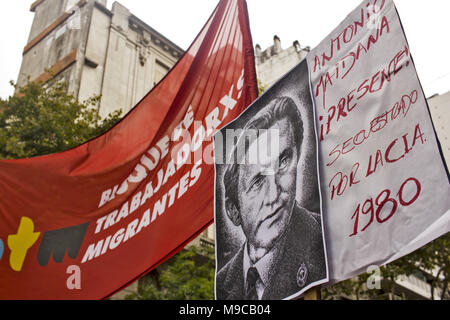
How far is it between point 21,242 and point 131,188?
1654 millimetres

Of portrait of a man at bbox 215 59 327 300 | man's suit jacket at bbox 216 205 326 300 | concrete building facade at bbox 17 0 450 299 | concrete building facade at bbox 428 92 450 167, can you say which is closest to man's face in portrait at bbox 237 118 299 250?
portrait of a man at bbox 215 59 327 300

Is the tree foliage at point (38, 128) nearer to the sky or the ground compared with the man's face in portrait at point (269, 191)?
nearer to the sky

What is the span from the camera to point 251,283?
3.38 m

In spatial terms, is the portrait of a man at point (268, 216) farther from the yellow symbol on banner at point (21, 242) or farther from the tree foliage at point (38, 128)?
the tree foliage at point (38, 128)

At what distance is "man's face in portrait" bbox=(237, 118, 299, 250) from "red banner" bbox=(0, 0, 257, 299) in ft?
2.45

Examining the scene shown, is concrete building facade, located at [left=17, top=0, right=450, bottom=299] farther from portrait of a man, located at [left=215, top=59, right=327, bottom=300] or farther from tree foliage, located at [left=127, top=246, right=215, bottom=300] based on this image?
portrait of a man, located at [left=215, top=59, right=327, bottom=300]

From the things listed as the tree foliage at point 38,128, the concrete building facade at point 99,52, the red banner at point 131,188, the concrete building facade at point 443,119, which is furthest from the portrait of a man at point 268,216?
the concrete building facade at point 99,52

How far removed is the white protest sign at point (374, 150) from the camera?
2.58 metres

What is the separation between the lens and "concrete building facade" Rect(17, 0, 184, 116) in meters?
20.4

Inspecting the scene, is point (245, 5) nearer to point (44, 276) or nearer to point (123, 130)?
point (123, 130)

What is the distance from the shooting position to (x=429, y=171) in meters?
2.58

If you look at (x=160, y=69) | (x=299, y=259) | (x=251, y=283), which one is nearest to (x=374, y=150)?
(x=299, y=259)

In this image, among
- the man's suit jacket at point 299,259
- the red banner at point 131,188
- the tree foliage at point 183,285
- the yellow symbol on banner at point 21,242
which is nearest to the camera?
the man's suit jacket at point 299,259

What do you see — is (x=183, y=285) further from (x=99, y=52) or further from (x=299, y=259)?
(x=99, y=52)
